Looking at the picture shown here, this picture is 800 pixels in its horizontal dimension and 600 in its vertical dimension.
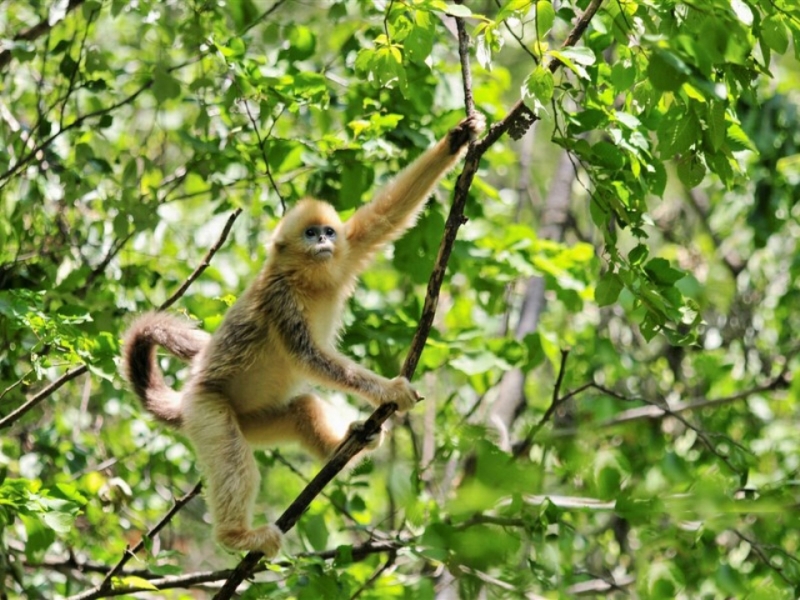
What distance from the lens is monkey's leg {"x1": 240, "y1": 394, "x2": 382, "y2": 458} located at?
5.75 meters

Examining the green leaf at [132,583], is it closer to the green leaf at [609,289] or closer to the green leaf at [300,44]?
the green leaf at [609,289]

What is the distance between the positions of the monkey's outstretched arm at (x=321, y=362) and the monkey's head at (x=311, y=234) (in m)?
0.20

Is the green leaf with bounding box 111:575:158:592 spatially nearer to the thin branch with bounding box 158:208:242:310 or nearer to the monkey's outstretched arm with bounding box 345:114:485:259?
the thin branch with bounding box 158:208:242:310

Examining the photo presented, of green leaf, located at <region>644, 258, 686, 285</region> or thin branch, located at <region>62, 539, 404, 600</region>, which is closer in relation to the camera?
green leaf, located at <region>644, 258, 686, 285</region>

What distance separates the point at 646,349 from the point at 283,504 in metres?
3.82

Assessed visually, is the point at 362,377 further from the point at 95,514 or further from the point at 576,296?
the point at 95,514

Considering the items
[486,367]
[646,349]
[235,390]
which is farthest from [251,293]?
[646,349]

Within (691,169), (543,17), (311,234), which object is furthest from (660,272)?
(311,234)

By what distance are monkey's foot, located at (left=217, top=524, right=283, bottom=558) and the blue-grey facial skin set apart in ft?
5.06

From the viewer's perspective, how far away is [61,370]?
648 centimetres

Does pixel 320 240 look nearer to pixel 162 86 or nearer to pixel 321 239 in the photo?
pixel 321 239

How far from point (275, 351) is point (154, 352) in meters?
0.67

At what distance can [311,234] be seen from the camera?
5836mm

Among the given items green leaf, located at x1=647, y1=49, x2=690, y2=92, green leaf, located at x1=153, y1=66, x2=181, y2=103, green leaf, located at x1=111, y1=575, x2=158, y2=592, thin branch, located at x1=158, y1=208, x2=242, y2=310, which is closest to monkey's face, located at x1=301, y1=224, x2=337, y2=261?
thin branch, located at x1=158, y1=208, x2=242, y2=310
